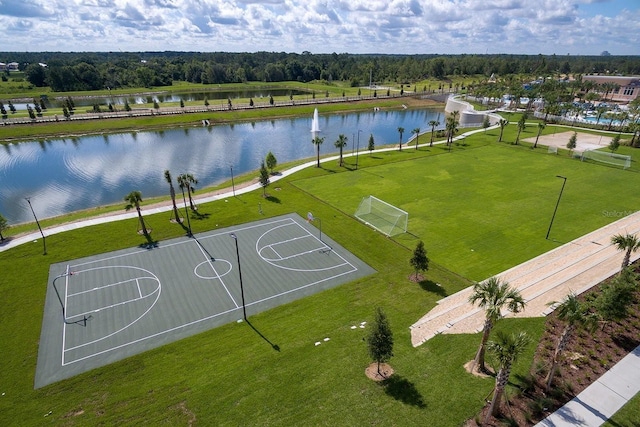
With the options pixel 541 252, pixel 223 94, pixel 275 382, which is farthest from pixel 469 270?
pixel 223 94

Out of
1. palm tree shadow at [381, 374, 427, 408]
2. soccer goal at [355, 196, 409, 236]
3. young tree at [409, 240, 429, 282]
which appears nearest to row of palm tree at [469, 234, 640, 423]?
palm tree shadow at [381, 374, 427, 408]

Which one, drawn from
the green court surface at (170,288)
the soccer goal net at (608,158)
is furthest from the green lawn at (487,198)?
the green court surface at (170,288)

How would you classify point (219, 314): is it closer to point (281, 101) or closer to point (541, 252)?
point (541, 252)

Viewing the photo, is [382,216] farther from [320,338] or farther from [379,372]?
[379,372]

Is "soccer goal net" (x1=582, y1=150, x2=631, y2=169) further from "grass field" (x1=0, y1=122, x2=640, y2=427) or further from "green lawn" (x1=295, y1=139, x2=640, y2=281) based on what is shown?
"grass field" (x1=0, y1=122, x2=640, y2=427)

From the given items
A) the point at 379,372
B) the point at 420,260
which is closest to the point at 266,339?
→ the point at 379,372

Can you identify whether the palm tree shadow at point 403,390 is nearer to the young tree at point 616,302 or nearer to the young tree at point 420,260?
the young tree at point 420,260

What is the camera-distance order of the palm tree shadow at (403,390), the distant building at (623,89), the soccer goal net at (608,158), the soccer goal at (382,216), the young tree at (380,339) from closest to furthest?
the palm tree shadow at (403,390), the young tree at (380,339), the soccer goal at (382,216), the soccer goal net at (608,158), the distant building at (623,89)
